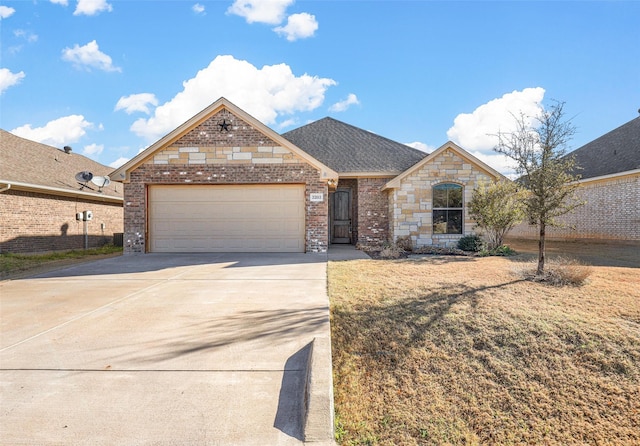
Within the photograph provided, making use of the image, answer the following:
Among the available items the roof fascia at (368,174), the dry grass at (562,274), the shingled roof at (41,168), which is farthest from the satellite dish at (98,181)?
the dry grass at (562,274)

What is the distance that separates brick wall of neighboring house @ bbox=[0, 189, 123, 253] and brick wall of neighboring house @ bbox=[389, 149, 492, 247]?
12.8 m

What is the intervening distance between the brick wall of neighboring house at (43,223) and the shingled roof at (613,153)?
68.5 ft

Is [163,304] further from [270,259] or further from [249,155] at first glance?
[249,155]

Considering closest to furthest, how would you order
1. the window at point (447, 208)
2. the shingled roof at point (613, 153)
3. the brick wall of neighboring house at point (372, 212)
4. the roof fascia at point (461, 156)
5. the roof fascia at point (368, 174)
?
the roof fascia at point (461, 156) < the window at point (447, 208) < the roof fascia at point (368, 174) < the brick wall of neighboring house at point (372, 212) < the shingled roof at point (613, 153)

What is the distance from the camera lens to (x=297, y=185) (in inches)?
473

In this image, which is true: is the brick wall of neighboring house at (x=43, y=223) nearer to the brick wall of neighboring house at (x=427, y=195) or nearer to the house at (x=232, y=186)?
the house at (x=232, y=186)

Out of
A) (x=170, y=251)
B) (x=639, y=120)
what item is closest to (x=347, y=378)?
(x=170, y=251)

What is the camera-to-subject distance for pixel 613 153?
53.7ft

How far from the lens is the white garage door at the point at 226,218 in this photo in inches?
474

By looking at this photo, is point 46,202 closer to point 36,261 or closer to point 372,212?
point 36,261

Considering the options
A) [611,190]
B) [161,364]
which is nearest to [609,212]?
[611,190]

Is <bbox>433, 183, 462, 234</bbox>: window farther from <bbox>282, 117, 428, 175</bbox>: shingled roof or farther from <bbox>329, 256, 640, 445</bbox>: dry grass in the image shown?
<bbox>329, 256, 640, 445</bbox>: dry grass

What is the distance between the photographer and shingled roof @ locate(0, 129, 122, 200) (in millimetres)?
11984

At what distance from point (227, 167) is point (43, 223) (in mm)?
7397
